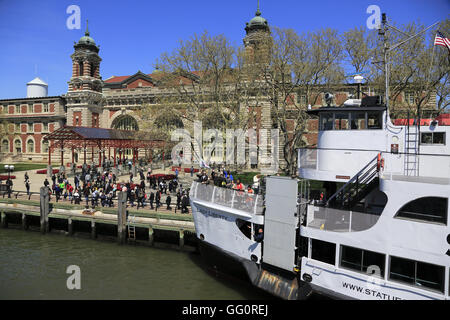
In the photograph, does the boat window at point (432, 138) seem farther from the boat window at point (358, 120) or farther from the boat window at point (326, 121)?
the boat window at point (326, 121)

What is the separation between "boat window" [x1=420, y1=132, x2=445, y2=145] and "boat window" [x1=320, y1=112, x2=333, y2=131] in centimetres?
316

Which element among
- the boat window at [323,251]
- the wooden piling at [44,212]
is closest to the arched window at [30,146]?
the wooden piling at [44,212]

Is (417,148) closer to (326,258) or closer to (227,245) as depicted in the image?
(326,258)

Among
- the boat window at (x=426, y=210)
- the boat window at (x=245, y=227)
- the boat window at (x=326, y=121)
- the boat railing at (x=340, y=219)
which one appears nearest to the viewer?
the boat window at (x=426, y=210)

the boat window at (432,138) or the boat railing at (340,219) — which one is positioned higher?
the boat window at (432,138)

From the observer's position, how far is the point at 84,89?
64.4 meters

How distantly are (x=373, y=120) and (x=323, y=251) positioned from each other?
5.25 m

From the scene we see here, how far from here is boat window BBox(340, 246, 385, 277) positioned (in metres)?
10.3

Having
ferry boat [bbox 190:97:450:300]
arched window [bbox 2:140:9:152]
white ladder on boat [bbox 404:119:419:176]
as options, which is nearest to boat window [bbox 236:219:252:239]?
ferry boat [bbox 190:97:450:300]

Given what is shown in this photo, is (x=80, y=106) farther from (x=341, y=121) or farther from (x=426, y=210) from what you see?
(x=426, y=210)

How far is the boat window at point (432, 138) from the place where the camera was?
1121 centimetres

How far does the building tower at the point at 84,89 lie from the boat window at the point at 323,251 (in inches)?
2408

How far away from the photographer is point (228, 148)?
34.8 m

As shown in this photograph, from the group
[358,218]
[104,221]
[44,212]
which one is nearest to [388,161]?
[358,218]
